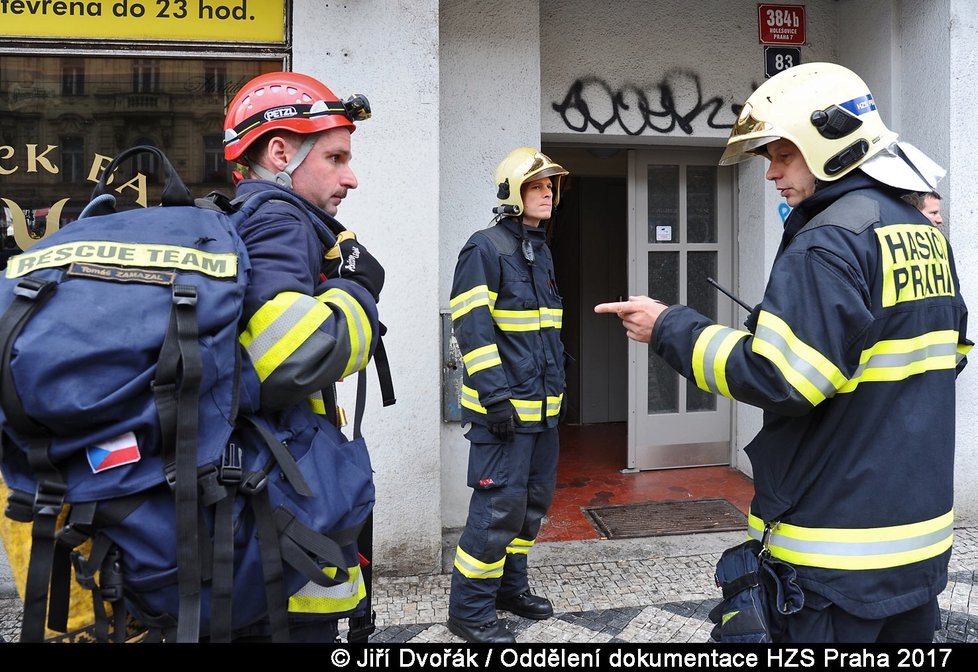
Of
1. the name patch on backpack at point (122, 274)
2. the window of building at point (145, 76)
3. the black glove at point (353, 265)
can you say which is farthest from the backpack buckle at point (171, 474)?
the window of building at point (145, 76)

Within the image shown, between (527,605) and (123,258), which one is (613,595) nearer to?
(527,605)

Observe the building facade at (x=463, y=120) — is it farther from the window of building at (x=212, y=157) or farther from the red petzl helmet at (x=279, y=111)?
the red petzl helmet at (x=279, y=111)

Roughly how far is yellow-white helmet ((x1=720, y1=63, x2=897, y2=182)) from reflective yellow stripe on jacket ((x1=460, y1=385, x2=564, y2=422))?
1770mm

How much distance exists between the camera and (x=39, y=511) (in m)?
1.38

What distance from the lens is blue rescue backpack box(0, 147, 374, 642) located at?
1.35m

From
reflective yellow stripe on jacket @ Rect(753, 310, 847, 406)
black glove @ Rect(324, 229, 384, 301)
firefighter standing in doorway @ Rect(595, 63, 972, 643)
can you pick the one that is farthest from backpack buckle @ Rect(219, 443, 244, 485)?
reflective yellow stripe on jacket @ Rect(753, 310, 847, 406)

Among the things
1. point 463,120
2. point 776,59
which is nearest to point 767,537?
point 463,120

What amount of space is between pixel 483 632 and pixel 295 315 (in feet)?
7.73

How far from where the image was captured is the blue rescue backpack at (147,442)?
1354 millimetres

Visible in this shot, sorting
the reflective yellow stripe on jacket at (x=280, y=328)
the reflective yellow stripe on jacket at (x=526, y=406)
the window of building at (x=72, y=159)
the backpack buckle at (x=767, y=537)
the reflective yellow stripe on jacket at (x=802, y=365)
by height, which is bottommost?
the backpack buckle at (x=767, y=537)

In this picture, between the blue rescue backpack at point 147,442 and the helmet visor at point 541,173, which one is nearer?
the blue rescue backpack at point 147,442

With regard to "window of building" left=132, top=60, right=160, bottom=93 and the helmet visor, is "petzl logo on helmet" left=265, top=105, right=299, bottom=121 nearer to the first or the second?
the helmet visor

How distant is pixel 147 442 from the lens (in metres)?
1.44

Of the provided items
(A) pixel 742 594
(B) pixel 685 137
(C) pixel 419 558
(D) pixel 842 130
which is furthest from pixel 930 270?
(B) pixel 685 137
